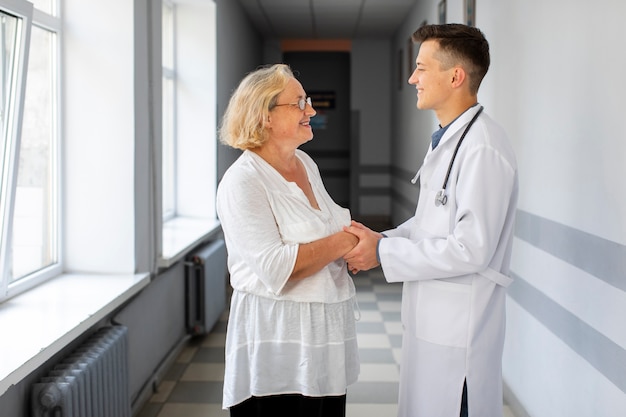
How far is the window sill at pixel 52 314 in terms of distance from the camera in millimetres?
2260

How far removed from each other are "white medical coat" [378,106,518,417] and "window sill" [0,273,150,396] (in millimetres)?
1188

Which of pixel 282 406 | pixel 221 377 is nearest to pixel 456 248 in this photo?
pixel 282 406

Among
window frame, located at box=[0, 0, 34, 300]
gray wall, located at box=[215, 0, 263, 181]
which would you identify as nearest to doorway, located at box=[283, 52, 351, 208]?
gray wall, located at box=[215, 0, 263, 181]

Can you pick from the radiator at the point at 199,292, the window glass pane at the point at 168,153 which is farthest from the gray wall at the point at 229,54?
the radiator at the point at 199,292

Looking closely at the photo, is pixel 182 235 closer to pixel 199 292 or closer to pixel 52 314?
pixel 199 292

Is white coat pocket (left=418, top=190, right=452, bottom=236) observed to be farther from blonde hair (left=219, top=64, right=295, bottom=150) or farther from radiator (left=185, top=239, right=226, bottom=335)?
radiator (left=185, top=239, right=226, bottom=335)

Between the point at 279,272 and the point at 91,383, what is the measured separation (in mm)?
Answer: 1107

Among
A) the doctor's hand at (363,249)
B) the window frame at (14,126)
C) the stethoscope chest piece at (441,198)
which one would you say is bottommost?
the doctor's hand at (363,249)

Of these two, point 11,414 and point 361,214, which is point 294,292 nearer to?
point 11,414

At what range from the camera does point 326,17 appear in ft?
30.9

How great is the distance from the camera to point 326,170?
→ 13148 mm

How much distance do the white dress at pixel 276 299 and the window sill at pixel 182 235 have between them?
198 centimetres

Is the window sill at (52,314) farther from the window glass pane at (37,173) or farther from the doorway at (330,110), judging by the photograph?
the doorway at (330,110)

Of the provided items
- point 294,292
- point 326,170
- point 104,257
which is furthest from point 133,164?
point 326,170
